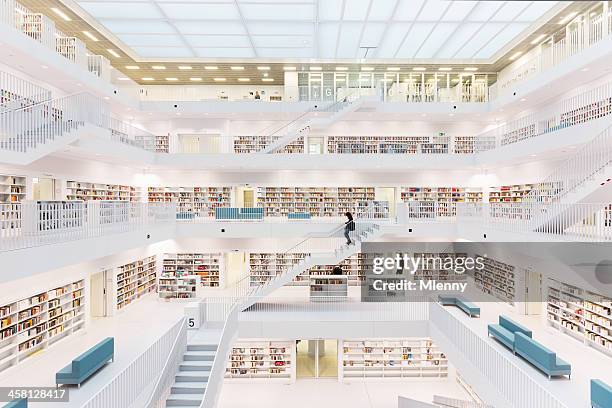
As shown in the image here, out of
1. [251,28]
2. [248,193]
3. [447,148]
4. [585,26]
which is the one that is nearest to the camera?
[585,26]

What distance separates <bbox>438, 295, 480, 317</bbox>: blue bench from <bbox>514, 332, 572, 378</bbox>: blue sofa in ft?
10.7

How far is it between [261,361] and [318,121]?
29.1 ft

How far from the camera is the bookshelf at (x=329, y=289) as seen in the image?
1296 cm

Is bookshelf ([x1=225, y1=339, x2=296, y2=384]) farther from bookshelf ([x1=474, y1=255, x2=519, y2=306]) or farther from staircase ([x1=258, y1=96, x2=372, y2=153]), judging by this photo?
bookshelf ([x1=474, y1=255, x2=519, y2=306])

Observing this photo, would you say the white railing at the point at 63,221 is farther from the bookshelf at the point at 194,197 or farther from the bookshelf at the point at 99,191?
the bookshelf at the point at 194,197

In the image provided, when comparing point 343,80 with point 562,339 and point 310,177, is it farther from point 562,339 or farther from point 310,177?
point 562,339

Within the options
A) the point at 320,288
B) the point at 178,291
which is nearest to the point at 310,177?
the point at 320,288

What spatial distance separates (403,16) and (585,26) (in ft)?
16.3

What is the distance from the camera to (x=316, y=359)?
40.3ft

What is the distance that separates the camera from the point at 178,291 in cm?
1378

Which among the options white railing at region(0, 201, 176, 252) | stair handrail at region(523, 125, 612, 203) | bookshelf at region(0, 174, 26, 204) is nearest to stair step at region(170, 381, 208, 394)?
white railing at region(0, 201, 176, 252)

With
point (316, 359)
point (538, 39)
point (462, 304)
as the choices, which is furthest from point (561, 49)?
point (316, 359)

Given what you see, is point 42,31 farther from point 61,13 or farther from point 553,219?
point 553,219

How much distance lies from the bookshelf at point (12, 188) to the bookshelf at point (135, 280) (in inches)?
151
